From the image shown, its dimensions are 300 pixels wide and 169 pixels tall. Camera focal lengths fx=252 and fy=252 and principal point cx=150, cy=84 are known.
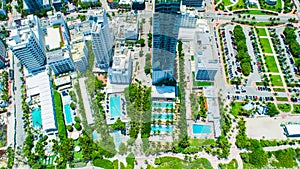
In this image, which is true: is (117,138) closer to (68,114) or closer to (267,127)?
(68,114)

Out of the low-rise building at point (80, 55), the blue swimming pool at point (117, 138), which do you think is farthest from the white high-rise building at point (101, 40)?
the blue swimming pool at point (117, 138)

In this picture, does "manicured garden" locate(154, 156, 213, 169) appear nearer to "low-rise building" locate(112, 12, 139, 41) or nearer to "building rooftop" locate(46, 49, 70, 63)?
"building rooftop" locate(46, 49, 70, 63)

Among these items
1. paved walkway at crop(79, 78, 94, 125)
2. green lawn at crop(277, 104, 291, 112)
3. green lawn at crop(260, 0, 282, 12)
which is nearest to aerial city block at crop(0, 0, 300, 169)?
A: paved walkway at crop(79, 78, 94, 125)

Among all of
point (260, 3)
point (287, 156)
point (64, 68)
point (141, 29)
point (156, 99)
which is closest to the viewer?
point (287, 156)

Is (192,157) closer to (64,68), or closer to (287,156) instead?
(287,156)

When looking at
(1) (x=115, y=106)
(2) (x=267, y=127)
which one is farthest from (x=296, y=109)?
(1) (x=115, y=106)

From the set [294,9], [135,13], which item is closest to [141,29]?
[135,13]

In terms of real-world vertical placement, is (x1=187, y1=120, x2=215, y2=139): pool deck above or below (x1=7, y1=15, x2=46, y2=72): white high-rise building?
below
